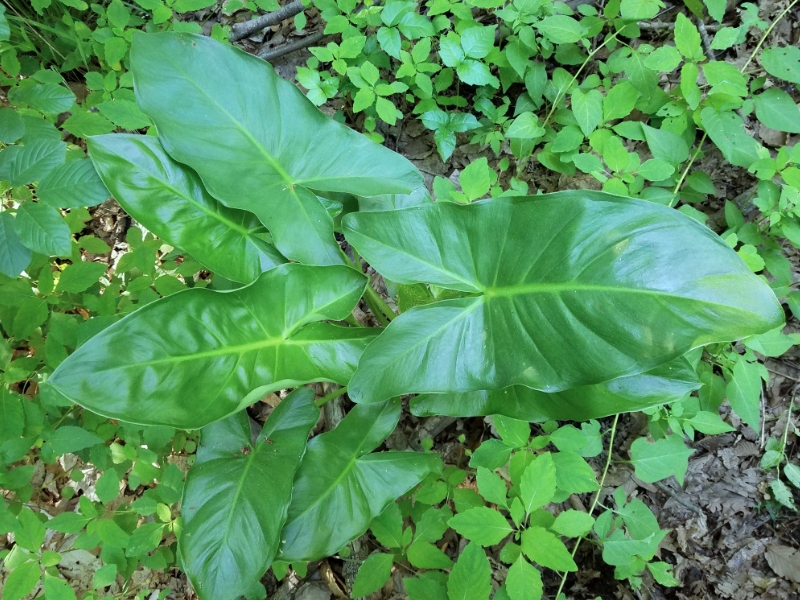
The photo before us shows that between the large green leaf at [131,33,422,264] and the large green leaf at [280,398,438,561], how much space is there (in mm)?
427

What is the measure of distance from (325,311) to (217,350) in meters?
0.23

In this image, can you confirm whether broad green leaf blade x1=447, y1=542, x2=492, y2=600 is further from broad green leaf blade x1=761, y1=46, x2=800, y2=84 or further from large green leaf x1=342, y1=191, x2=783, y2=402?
broad green leaf blade x1=761, y1=46, x2=800, y2=84

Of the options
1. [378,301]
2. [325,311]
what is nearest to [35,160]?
[325,311]

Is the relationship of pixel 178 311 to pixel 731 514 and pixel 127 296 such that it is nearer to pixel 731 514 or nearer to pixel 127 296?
pixel 127 296

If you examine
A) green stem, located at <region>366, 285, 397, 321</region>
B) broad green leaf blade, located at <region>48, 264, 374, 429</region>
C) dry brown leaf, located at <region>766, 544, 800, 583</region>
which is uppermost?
broad green leaf blade, located at <region>48, 264, 374, 429</region>

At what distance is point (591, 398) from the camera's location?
38.5 inches

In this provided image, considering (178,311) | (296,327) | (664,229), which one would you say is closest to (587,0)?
(664,229)

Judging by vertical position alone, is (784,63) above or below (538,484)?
above

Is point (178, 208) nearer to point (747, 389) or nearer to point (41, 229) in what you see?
point (41, 229)

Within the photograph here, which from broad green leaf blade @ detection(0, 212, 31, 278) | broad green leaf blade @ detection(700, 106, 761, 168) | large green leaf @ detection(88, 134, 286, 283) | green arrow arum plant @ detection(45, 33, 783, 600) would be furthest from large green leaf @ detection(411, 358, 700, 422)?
broad green leaf blade @ detection(0, 212, 31, 278)

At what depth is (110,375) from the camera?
2.75 ft

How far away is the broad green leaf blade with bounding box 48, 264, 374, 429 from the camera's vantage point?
2.76 ft

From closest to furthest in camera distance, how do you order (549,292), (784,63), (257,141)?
(549,292)
(257,141)
(784,63)

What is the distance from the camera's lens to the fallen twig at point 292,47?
1.96 m
